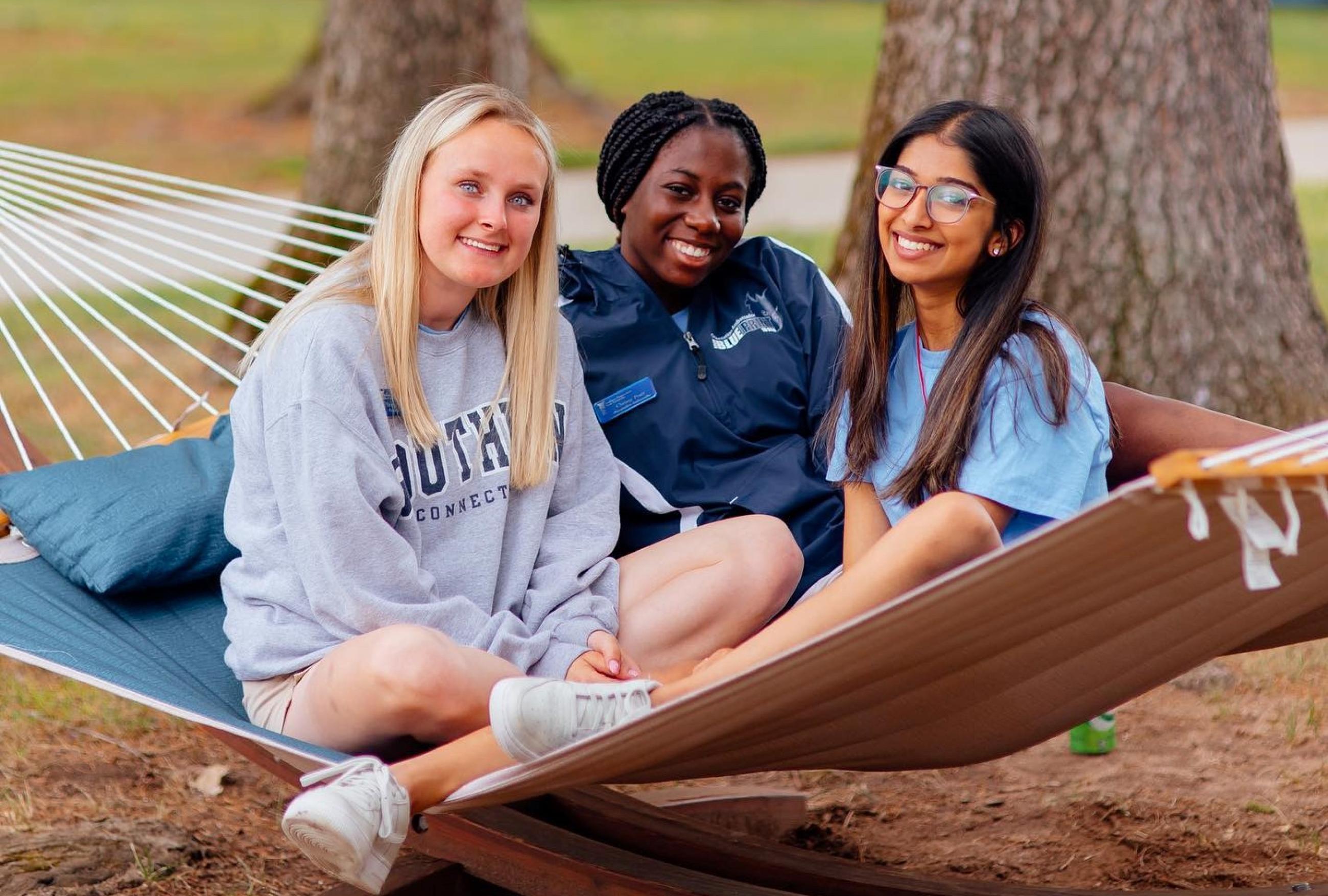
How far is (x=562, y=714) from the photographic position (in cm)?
171

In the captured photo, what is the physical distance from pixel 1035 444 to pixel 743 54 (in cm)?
1780

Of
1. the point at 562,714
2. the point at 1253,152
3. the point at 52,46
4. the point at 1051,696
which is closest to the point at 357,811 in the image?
the point at 562,714

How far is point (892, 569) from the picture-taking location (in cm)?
184

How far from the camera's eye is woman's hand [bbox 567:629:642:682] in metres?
2.06

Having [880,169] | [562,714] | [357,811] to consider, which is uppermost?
[880,169]

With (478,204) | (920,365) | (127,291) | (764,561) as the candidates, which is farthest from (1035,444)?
(127,291)

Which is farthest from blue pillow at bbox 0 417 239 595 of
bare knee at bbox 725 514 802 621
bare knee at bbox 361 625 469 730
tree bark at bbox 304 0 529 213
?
tree bark at bbox 304 0 529 213

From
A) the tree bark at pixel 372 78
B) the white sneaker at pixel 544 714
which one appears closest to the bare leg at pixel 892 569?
the white sneaker at pixel 544 714

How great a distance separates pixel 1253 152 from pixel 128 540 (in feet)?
8.44

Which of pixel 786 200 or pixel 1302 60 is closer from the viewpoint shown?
pixel 786 200

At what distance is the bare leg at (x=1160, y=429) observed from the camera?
7.00 feet

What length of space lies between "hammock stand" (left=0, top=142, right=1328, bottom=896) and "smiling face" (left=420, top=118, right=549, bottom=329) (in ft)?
1.08

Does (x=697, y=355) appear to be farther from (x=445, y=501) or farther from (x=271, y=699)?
(x=271, y=699)

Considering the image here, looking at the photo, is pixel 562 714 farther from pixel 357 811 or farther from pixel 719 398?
pixel 719 398
